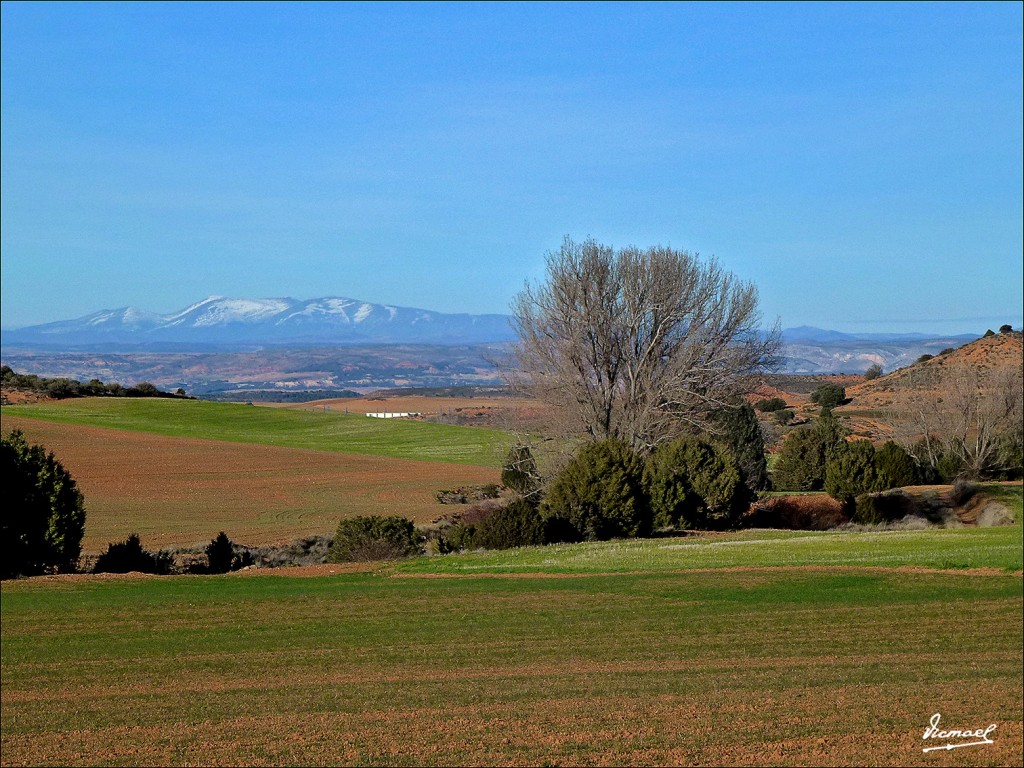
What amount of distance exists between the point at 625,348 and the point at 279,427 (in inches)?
2013

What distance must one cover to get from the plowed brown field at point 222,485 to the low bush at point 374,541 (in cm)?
520

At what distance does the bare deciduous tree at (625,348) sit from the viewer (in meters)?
39.7

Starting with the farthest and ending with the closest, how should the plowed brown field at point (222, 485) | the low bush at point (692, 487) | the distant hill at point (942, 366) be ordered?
the plowed brown field at point (222, 485) < the low bush at point (692, 487) < the distant hill at point (942, 366)

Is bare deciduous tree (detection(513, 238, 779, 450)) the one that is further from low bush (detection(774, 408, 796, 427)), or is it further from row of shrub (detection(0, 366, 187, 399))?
row of shrub (detection(0, 366, 187, 399))

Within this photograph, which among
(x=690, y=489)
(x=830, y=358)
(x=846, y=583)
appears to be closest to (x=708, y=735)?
(x=846, y=583)

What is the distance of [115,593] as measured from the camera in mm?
18281

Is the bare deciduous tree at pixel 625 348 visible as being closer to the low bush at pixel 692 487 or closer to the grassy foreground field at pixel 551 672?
the low bush at pixel 692 487

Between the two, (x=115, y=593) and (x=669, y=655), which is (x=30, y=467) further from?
(x=669, y=655)

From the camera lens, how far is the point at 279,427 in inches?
3364

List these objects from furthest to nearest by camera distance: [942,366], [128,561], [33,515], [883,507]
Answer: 1. [128,561]
2. [33,515]
3. [883,507]
4. [942,366]

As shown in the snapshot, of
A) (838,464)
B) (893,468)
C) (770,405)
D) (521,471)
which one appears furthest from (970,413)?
(770,405)

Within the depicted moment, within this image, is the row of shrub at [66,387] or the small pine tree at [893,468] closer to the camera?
the small pine tree at [893,468]

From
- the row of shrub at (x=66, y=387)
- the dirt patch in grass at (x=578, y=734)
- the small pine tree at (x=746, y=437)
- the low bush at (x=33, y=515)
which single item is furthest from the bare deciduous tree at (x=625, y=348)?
the row of shrub at (x=66, y=387)

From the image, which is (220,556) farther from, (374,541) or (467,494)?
(467,494)
